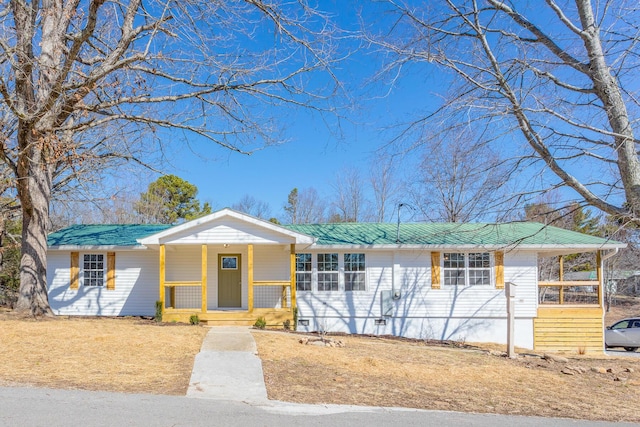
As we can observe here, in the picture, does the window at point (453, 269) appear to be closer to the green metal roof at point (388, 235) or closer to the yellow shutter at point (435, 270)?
the yellow shutter at point (435, 270)

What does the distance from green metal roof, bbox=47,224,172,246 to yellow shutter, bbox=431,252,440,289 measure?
910cm

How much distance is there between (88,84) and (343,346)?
25.7ft

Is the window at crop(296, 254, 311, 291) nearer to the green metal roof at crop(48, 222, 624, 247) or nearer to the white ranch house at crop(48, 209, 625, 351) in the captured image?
the white ranch house at crop(48, 209, 625, 351)

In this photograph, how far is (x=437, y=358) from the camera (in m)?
10.2

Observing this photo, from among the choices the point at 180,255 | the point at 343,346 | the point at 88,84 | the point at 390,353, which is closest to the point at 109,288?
the point at 180,255

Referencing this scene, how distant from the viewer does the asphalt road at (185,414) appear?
202 inches

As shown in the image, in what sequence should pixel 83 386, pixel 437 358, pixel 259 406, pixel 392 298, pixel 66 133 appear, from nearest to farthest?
pixel 259 406, pixel 83 386, pixel 437 358, pixel 66 133, pixel 392 298

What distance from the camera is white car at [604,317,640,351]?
771 inches

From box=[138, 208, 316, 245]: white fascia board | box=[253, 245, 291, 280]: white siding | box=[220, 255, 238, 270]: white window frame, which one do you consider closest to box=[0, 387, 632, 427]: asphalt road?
box=[138, 208, 316, 245]: white fascia board

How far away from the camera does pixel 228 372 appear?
7762 millimetres

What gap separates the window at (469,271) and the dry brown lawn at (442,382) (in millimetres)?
5452

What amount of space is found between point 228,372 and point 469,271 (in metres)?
10.7

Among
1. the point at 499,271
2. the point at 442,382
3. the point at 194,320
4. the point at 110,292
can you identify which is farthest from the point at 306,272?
the point at 442,382

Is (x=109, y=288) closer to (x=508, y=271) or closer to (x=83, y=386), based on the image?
(x=83, y=386)
